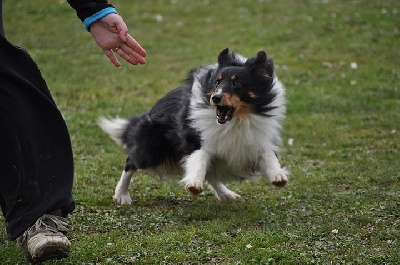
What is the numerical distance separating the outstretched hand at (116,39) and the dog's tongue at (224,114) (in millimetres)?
2082

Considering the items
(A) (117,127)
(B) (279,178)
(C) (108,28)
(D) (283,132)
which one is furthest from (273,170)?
(D) (283,132)

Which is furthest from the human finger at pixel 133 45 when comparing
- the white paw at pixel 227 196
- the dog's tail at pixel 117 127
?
the dog's tail at pixel 117 127

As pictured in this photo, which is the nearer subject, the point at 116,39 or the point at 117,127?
the point at 116,39

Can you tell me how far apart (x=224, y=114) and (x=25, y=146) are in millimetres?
2241

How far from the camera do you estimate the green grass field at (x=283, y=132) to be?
5113 millimetres

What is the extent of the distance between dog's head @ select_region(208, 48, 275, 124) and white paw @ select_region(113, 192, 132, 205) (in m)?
1.19

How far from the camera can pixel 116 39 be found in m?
4.12

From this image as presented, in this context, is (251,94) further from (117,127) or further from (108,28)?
(108,28)

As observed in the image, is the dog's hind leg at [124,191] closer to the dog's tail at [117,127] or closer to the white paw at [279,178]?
the dog's tail at [117,127]

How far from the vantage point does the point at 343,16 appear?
16922mm

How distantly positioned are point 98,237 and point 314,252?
4.95ft

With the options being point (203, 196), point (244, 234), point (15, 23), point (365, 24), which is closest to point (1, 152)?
point (244, 234)

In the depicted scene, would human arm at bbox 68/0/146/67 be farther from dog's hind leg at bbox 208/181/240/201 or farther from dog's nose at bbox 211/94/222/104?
dog's hind leg at bbox 208/181/240/201

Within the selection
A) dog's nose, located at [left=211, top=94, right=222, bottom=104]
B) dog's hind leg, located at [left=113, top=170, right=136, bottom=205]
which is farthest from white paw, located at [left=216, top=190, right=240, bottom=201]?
dog's nose, located at [left=211, top=94, right=222, bottom=104]
